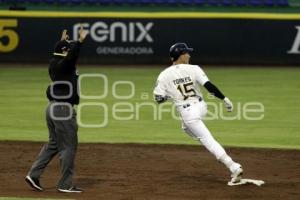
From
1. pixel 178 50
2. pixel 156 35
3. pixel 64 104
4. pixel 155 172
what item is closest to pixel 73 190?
pixel 64 104

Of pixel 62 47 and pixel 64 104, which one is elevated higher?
pixel 62 47

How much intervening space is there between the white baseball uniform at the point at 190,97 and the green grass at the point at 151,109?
3.68 meters

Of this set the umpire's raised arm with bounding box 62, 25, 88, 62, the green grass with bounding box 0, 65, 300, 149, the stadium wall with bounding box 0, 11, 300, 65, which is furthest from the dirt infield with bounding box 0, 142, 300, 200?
the stadium wall with bounding box 0, 11, 300, 65

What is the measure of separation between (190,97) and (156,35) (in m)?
13.6

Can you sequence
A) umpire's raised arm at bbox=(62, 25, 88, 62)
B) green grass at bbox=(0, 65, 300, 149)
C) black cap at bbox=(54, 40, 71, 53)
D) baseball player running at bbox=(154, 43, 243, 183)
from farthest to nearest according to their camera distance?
green grass at bbox=(0, 65, 300, 149)
baseball player running at bbox=(154, 43, 243, 183)
black cap at bbox=(54, 40, 71, 53)
umpire's raised arm at bbox=(62, 25, 88, 62)

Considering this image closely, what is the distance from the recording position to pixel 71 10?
26391 millimetres

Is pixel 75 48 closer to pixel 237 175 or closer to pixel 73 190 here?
pixel 73 190

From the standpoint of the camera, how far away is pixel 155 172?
1159 centimetres

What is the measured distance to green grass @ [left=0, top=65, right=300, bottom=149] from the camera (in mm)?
14852

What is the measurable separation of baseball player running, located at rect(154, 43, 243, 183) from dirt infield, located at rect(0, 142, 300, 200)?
0.51m

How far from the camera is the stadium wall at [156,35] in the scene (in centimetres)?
2370

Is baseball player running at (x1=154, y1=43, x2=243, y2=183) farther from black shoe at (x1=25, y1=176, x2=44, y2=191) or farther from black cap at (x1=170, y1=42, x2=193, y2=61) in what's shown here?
black shoe at (x1=25, y1=176, x2=44, y2=191)

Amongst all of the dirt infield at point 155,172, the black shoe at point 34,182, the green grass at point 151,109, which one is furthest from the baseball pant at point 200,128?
the green grass at point 151,109

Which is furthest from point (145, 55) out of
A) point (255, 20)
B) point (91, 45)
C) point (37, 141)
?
point (37, 141)
